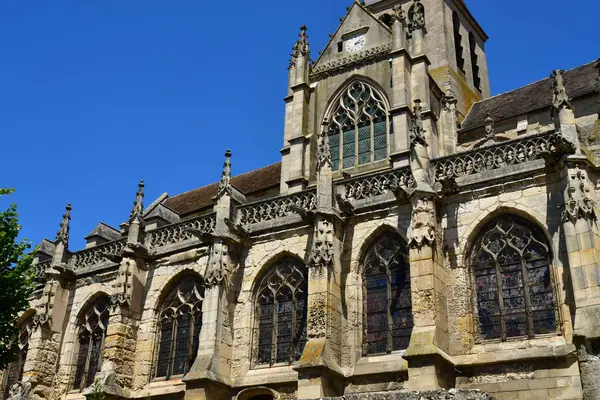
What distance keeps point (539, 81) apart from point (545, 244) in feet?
37.6

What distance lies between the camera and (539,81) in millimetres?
22078

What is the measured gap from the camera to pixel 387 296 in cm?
1366

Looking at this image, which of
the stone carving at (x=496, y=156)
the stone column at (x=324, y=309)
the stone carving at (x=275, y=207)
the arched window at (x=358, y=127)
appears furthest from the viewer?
the arched window at (x=358, y=127)

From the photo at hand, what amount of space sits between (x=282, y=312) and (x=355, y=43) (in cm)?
1013

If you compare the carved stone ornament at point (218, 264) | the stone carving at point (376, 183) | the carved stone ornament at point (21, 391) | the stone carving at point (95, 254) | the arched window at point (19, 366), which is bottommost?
the carved stone ornament at point (21, 391)

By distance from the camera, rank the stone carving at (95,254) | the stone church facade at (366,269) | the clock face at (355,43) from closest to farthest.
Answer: the stone church facade at (366,269), the stone carving at (95,254), the clock face at (355,43)

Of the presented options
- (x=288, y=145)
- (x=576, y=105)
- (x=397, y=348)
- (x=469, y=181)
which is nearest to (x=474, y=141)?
(x=576, y=105)

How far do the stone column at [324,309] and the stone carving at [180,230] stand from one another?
3.33 meters

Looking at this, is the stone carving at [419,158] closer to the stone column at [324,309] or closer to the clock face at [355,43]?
the stone column at [324,309]

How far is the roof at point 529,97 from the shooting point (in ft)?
63.7

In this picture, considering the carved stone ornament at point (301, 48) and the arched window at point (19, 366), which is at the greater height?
the carved stone ornament at point (301, 48)

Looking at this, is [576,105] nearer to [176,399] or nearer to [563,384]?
[563,384]

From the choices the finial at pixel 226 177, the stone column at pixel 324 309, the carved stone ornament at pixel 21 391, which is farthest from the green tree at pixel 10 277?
the stone column at pixel 324 309

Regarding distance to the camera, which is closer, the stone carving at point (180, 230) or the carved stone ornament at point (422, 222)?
the carved stone ornament at point (422, 222)
